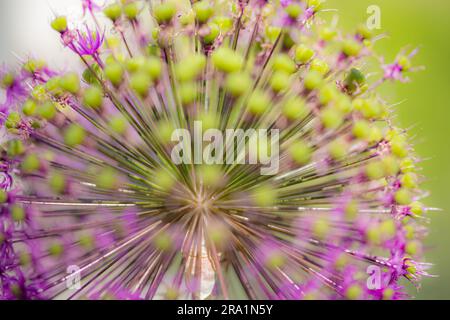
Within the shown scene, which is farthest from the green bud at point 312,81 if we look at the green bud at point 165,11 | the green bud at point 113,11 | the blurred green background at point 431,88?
the blurred green background at point 431,88

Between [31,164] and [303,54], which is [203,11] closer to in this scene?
[303,54]

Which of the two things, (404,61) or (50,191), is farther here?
(404,61)

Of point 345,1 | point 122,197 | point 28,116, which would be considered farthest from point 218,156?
point 345,1

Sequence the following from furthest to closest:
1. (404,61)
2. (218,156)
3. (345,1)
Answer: (345,1) < (404,61) < (218,156)

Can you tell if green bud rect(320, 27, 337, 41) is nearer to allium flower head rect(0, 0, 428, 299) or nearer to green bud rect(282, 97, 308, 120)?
allium flower head rect(0, 0, 428, 299)

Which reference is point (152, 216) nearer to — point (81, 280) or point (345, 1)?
point (81, 280)

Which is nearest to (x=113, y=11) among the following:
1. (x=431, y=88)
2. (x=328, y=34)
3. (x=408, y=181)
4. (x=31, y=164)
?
(x=31, y=164)

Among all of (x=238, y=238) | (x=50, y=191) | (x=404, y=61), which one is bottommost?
(x=238, y=238)
